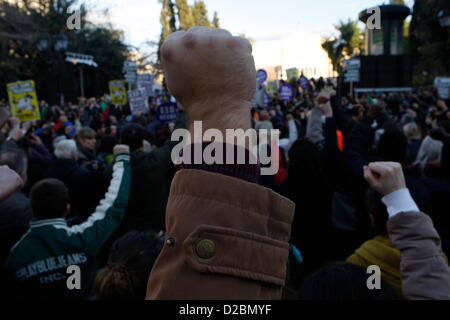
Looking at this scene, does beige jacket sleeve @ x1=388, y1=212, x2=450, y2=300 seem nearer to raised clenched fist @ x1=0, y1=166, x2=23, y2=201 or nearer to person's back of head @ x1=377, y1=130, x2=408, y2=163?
raised clenched fist @ x1=0, y1=166, x2=23, y2=201

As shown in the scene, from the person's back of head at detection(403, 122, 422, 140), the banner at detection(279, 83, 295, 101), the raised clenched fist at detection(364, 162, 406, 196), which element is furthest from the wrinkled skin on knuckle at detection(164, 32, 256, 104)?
the banner at detection(279, 83, 295, 101)

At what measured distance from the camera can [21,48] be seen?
84.7 ft

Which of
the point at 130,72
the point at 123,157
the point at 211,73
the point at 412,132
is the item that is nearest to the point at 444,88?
the point at 412,132

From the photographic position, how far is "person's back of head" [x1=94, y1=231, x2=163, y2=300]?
5.60 feet

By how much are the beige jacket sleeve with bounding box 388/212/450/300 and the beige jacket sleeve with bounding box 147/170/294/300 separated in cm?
88

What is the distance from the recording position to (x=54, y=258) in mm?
2238

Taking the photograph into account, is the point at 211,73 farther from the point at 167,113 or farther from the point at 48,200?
the point at 167,113

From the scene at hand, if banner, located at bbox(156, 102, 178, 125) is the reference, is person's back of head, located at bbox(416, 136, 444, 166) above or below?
below

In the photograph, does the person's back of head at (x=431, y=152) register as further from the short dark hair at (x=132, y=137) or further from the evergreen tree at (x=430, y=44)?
the evergreen tree at (x=430, y=44)

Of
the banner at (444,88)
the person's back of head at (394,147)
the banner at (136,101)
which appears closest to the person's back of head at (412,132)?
the person's back of head at (394,147)

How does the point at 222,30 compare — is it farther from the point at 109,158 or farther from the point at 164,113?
the point at 164,113

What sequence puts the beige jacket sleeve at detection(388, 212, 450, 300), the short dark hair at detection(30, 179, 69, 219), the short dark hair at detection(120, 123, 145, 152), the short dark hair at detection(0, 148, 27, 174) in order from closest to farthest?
1. the beige jacket sleeve at detection(388, 212, 450, 300)
2. the short dark hair at detection(30, 179, 69, 219)
3. the short dark hair at detection(0, 148, 27, 174)
4. the short dark hair at detection(120, 123, 145, 152)

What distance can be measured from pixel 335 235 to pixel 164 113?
4.24 meters
